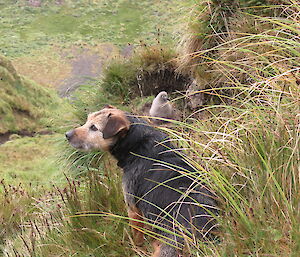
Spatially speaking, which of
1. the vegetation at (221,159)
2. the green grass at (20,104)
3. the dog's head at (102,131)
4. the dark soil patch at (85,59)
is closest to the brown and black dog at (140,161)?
the dog's head at (102,131)

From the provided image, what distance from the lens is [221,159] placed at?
2.45m

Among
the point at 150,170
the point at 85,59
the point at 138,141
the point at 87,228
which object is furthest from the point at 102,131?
the point at 85,59

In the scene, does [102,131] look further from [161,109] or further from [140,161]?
[161,109]

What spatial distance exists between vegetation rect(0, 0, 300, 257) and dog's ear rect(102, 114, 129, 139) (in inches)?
18.3

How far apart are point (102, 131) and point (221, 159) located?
44.8 inches

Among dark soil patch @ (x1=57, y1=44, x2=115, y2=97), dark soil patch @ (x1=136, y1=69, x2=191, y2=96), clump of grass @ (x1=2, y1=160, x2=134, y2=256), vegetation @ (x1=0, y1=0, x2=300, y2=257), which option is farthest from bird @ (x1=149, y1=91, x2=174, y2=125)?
dark soil patch @ (x1=57, y1=44, x2=115, y2=97)

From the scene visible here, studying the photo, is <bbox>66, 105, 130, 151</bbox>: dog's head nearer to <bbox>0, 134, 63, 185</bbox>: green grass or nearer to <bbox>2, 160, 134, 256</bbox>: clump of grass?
<bbox>2, 160, 134, 256</bbox>: clump of grass

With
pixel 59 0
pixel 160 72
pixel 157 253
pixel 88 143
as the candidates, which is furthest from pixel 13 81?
pixel 59 0

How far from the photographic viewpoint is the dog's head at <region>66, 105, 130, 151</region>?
3.04 meters

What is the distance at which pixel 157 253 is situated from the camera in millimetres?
2447

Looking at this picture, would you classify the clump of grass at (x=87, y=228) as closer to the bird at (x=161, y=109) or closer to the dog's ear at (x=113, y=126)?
the dog's ear at (x=113, y=126)

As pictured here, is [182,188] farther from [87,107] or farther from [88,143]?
[87,107]

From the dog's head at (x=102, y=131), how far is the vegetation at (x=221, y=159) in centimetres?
24

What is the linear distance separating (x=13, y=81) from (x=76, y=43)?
37.9 feet
